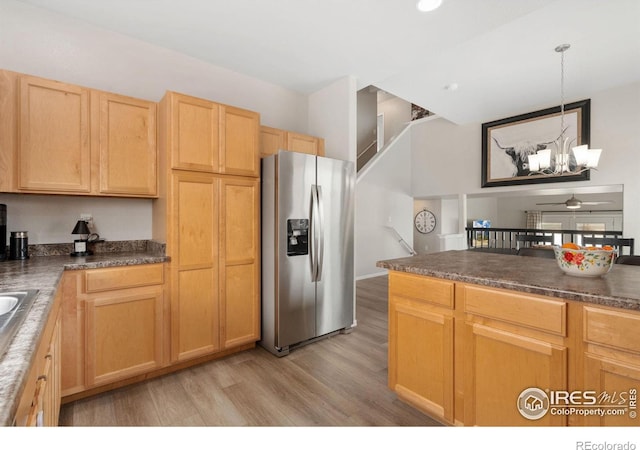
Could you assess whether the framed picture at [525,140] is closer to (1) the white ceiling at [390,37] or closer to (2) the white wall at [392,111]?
(1) the white ceiling at [390,37]

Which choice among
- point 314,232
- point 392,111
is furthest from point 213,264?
point 392,111

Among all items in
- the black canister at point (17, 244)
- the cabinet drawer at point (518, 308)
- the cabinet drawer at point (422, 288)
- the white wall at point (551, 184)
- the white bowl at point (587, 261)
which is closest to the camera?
the cabinet drawer at point (518, 308)

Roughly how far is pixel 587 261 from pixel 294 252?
202 cm

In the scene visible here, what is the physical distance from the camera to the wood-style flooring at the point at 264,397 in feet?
5.91

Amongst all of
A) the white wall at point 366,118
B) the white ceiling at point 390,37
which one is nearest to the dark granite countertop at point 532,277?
the white ceiling at point 390,37

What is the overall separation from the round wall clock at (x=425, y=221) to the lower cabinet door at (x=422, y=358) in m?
7.13

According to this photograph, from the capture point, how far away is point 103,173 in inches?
89.2

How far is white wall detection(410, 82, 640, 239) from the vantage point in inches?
168

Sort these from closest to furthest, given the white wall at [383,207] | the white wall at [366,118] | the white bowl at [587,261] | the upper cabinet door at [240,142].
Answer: the white bowl at [587,261] → the upper cabinet door at [240,142] → the white wall at [383,207] → the white wall at [366,118]

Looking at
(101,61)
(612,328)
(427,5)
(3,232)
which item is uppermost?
(427,5)

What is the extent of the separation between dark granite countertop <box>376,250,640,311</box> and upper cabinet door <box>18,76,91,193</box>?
236 centimetres

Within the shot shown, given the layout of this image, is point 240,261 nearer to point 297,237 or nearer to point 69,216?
point 297,237

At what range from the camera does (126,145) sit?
2.35 m
